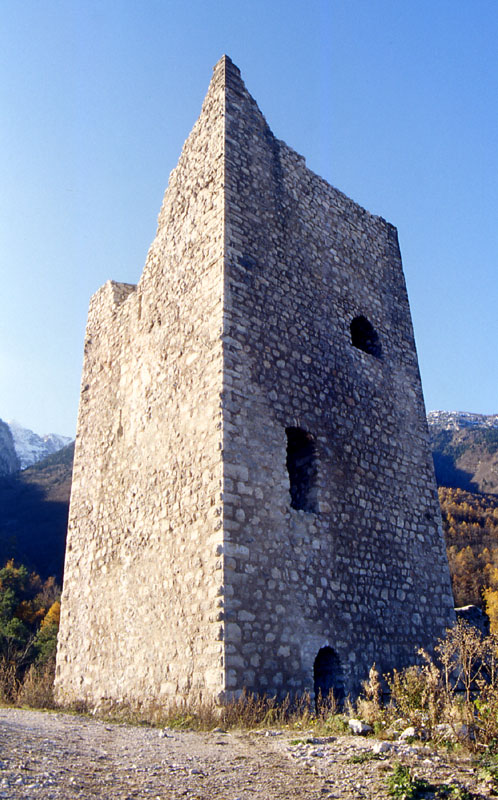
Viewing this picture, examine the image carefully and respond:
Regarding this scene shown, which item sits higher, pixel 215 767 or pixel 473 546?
pixel 473 546

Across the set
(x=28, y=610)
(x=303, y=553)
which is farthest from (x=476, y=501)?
(x=303, y=553)

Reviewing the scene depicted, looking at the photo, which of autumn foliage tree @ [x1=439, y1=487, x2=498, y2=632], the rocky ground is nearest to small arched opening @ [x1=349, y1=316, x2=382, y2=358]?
the rocky ground

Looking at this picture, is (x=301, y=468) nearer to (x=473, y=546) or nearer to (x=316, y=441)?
(x=316, y=441)

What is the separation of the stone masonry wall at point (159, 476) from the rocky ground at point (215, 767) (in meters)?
1.78

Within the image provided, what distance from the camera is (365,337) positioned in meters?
11.0

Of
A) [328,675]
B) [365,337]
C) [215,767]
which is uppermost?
[365,337]

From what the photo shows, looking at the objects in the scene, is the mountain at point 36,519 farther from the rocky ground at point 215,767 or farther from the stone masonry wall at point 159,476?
the rocky ground at point 215,767

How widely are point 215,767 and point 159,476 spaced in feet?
15.7

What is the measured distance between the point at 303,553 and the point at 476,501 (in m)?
47.7

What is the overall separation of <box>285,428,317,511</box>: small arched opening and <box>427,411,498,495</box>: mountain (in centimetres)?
4529

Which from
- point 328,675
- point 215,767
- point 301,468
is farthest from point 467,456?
point 215,767

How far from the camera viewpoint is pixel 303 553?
781cm

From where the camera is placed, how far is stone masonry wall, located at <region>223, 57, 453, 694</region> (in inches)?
287

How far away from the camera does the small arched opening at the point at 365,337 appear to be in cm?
1078
